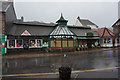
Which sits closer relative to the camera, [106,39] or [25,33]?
[25,33]

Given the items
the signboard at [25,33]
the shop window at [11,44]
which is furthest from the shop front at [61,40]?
the shop window at [11,44]

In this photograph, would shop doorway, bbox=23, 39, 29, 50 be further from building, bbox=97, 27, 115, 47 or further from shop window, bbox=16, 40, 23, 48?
building, bbox=97, 27, 115, 47

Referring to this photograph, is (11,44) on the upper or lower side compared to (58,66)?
upper

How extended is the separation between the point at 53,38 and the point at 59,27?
99.2 inches

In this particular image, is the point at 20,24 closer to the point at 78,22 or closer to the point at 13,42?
the point at 13,42

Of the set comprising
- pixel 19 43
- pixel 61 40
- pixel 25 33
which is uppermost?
pixel 25 33

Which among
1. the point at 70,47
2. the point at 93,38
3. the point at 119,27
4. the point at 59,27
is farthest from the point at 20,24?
the point at 119,27

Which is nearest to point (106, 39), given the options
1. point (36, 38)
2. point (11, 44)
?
point (36, 38)

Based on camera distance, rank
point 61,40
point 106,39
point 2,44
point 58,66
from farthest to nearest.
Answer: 1. point 106,39
2. point 61,40
3. point 2,44
4. point 58,66

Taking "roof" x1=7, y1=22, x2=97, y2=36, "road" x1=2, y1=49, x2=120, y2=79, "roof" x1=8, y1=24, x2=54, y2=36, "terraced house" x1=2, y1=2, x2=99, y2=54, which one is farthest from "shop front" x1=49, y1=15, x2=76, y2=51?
"road" x1=2, y1=49, x2=120, y2=79

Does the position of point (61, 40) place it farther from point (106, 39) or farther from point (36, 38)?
point (106, 39)

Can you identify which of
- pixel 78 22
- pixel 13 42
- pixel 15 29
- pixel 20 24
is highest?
pixel 78 22

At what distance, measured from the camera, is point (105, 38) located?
74.7 ft

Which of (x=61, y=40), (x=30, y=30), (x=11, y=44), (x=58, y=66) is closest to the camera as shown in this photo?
(x=58, y=66)
